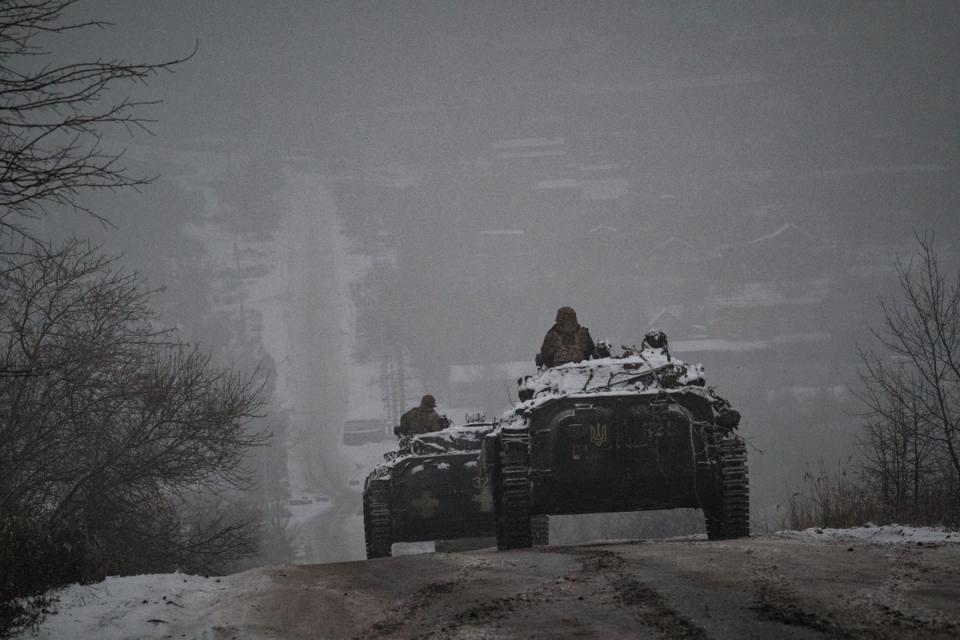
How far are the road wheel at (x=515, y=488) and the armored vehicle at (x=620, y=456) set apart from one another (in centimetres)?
1

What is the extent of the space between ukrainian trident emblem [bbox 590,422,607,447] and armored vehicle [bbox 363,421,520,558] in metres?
4.07

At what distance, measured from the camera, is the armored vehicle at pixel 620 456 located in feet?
38.4

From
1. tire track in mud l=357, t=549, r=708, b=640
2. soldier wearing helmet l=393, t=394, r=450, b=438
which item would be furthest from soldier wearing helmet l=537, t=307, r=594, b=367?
tire track in mud l=357, t=549, r=708, b=640

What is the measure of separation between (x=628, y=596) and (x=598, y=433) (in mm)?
4839

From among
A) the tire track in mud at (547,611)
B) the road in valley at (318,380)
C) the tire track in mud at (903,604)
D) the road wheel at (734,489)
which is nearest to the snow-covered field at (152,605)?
the tire track in mud at (547,611)

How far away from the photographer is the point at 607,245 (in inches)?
7702

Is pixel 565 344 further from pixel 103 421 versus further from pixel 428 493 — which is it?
pixel 103 421

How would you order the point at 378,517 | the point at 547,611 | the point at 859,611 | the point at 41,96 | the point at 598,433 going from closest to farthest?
the point at 859,611, the point at 547,611, the point at 41,96, the point at 598,433, the point at 378,517

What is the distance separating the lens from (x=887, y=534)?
10227 millimetres

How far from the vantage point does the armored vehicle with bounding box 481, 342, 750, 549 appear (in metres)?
11.7

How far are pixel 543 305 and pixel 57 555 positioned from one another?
154836 mm

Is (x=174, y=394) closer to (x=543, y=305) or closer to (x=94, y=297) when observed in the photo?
(x=94, y=297)

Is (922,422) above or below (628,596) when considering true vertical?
above

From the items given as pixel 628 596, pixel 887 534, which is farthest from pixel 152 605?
pixel 887 534
